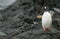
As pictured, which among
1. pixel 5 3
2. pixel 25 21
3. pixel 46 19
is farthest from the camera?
pixel 5 3

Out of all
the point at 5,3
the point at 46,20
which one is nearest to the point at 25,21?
the point at 46,20

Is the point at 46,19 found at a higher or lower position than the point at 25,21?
higher

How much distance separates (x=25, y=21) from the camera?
4191mm

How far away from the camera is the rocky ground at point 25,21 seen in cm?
344

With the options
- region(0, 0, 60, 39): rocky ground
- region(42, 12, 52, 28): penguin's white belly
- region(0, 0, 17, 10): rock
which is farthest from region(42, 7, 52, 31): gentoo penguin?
region(0, 0, 17, 10): rock

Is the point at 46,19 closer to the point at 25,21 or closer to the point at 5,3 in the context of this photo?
the point at 25,21

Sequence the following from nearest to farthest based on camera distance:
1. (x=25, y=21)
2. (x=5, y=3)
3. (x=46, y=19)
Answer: (x=46, y=19), (x=25, y=21), (x=5, y=3)

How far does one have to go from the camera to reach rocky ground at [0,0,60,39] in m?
3.44

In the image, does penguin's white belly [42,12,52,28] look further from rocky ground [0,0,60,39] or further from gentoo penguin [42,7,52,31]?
rocky ground [0,0,60,39]

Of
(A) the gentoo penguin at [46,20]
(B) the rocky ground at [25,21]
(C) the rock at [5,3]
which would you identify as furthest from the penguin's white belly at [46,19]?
(C) the rock at [5,3]

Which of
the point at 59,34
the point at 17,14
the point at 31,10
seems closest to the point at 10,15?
the point at 17,14

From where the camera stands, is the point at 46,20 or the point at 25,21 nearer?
the point at 46,20

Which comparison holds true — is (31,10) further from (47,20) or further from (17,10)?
(47,20)

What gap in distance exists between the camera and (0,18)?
441 cm
